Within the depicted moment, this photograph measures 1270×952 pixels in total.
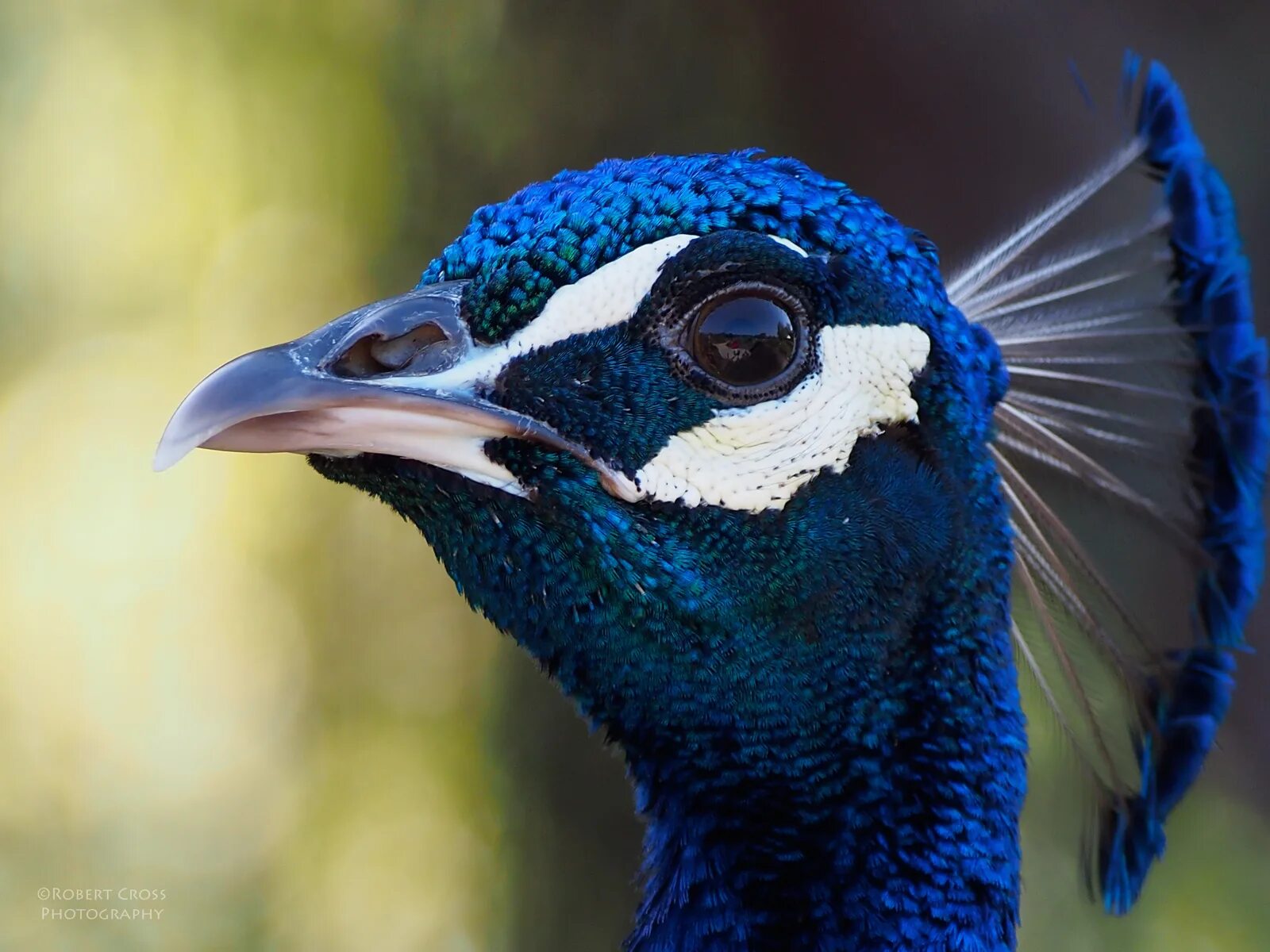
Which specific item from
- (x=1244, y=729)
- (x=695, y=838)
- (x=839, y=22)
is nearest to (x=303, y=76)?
(x=839, y=22)

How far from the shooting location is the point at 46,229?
2.47 m

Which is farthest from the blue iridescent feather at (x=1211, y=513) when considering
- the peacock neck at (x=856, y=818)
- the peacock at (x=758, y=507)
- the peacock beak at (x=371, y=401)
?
the peacock beak at (x=371, y=401)

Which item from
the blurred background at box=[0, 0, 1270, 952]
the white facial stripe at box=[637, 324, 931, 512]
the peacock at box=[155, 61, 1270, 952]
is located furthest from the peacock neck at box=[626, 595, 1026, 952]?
the blurred background at box=[0, 0, 1270, 952]

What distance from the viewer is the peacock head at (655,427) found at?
75 centimetres

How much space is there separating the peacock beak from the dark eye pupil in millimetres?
107

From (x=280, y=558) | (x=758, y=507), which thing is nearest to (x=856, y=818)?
(x=758, y=507)

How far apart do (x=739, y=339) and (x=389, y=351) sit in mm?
233

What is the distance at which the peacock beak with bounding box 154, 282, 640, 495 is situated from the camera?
0.72 metres

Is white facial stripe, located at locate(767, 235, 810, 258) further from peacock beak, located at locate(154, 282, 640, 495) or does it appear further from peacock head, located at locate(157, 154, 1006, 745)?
peacock beak, located at locate(154, 282, 640, 495)

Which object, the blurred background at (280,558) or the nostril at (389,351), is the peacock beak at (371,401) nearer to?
the nostril at (389,351)

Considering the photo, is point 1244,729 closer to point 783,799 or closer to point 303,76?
point 783,799

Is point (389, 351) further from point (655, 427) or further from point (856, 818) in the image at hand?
point (856, 818)

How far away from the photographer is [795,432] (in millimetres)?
812

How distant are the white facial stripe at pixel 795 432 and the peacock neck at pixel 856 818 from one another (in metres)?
0.17
